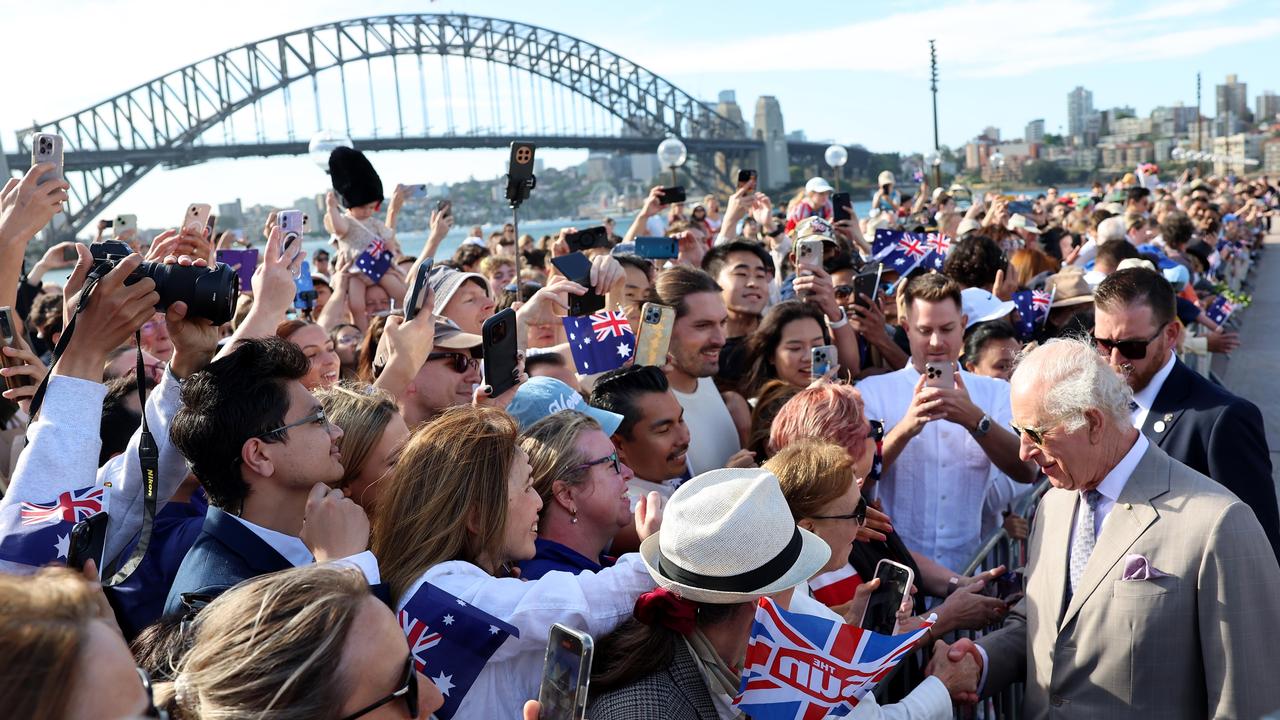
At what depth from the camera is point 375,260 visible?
22.4ft

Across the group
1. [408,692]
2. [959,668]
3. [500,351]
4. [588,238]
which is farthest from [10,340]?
[588,238]

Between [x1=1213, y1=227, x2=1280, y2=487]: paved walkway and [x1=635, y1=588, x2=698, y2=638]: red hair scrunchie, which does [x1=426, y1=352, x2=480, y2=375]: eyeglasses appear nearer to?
[x1=635, y1=588, x2=698, y2=638]: red hair scrunchie

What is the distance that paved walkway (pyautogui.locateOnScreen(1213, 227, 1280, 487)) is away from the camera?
9.88m

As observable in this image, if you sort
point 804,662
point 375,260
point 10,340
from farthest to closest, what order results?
point 375,260
point 10,340
point 804,662

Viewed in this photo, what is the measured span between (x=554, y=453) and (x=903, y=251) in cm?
457

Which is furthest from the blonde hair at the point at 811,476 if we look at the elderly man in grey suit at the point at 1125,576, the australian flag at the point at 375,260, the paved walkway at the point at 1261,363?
the paved walkway at the point at 1261,363

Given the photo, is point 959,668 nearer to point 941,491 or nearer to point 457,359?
point 941,491

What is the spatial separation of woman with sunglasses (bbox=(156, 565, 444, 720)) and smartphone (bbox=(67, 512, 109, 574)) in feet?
2.11

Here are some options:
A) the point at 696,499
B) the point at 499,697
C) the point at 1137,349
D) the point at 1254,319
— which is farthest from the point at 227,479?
the point at 1254,319

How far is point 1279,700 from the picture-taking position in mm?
2682

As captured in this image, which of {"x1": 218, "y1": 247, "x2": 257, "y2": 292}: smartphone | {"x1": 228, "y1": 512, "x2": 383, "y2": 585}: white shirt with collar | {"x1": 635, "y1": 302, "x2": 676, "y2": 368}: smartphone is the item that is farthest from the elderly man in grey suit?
{"x1": 218, "y1": 247, "x2": 257, "y2": 292}: smartphone

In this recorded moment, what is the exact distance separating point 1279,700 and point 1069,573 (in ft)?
1.92

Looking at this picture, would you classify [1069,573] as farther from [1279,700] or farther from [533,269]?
[533,269]

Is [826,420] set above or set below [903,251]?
below
